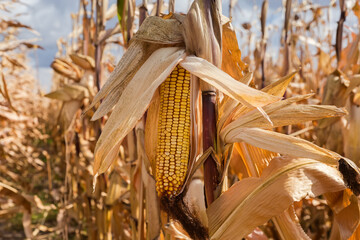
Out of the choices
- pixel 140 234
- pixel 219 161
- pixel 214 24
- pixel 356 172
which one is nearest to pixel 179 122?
pixel 219 161

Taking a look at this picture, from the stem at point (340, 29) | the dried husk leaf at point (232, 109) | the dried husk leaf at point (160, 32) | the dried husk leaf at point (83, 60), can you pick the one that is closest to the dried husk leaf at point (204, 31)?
the dried husk leaf at point (160, 32)

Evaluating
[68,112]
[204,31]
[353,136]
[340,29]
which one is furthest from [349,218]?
[68,112]

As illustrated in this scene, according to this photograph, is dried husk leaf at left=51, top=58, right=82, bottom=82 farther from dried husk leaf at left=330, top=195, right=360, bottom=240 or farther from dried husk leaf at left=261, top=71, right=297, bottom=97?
dried husk leaf at left=330, top=195, right=360, bottom=240

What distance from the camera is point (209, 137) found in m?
0.93

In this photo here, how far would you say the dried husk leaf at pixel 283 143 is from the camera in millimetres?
844

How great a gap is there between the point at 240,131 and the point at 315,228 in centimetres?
243

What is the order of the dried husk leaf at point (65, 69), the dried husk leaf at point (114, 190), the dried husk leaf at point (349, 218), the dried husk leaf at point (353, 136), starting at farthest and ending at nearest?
the dried husk leaf at point (65, 69)
the dried husk leaf at point (114, 190)
the dried husk leaf at point (353, 136)
the dried husk leaf at point (349, 218)

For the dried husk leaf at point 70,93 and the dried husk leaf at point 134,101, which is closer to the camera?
the dried husk leaf at point 134,101

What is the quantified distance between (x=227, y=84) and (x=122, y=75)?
0.35 metres

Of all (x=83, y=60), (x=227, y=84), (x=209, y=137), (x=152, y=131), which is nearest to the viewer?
(x=227, y=84)

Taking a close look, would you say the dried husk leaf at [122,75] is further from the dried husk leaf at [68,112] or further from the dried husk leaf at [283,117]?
the dried husk leaf at [68,112]

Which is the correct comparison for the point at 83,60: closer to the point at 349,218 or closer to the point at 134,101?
the point at 134,101

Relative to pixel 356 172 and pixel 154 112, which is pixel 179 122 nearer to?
pixel 154 112

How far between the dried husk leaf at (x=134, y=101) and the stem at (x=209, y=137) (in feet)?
0.48
